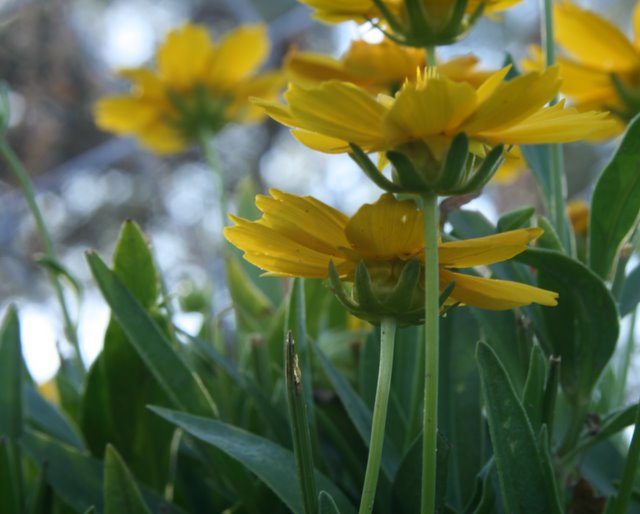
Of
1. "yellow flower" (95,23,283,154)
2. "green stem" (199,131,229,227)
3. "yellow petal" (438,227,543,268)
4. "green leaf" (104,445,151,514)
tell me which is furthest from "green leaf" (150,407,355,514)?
"yellow flower" (95,23,283,154)

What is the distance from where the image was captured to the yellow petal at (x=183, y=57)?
1.06 meters

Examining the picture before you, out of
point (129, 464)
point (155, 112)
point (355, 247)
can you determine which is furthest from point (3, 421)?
point (155, 112)

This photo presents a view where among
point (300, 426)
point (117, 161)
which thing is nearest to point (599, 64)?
point (300, 426)

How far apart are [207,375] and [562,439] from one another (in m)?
0.28

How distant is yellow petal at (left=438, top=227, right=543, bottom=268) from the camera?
15.6 inches

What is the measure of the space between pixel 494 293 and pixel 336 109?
110 mm

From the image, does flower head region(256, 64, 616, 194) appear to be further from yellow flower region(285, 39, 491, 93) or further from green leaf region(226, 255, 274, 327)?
green leaf region(226, 255, 274, 327)

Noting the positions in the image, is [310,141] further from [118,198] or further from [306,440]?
[118,198]

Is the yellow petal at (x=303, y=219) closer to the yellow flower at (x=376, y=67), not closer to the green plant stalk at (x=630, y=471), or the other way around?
the green plant stalk at (x=630, y=471)

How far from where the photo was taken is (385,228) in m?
0.42

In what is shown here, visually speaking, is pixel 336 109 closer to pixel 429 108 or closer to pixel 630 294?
pixel 429 108

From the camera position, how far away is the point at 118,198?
7332 mm

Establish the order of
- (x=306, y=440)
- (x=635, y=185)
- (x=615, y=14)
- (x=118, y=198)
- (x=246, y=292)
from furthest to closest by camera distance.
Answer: (x=615, y=14) < (x=118, y=198) < (x=246, y=292) < (x=635, y=185) < (x=306, y=440)

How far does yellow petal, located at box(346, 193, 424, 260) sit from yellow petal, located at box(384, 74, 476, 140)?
0.03m
